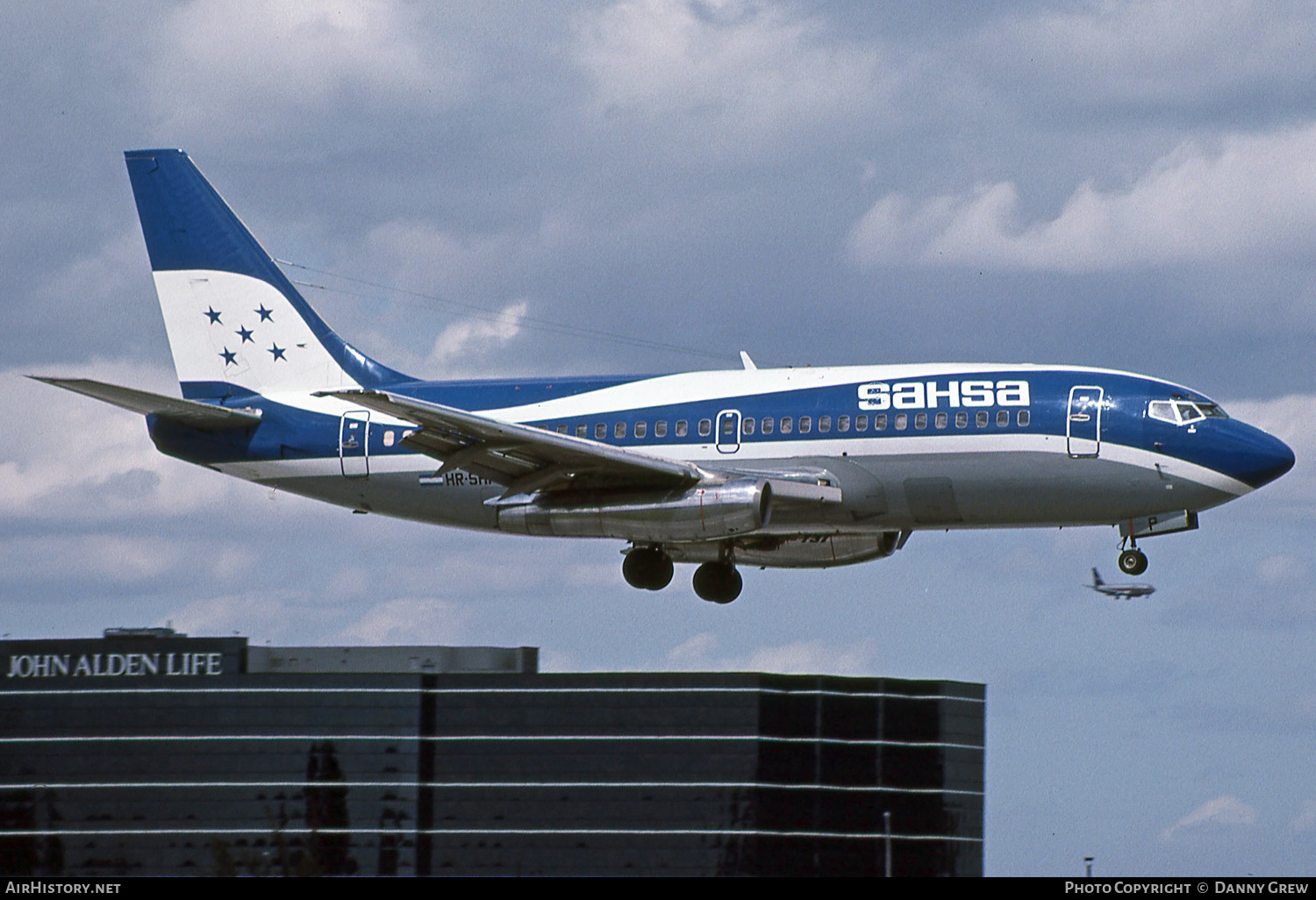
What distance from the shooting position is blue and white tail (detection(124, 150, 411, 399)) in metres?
63.3

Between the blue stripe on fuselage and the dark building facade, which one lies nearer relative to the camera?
the blue stripe on fuselage

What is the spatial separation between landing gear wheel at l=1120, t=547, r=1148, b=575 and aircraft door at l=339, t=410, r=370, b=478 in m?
22.6

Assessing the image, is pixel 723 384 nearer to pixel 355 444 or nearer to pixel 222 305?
pixel 355 444

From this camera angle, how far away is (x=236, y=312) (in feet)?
211

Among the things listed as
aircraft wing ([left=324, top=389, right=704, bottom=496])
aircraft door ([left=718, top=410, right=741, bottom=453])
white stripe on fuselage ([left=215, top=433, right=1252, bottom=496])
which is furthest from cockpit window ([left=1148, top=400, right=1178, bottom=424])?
aircraft wing ([left=324, top=389, right=704, bottom=496])

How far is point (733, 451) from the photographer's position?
5441cm

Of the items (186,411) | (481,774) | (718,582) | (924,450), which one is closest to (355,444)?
(186,411)

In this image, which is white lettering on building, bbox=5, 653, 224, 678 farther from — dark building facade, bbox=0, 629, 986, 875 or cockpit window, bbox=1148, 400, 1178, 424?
cockpit window, bbox=1148, 400, 1178, 424

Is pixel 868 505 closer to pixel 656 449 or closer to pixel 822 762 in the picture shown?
pixel 656 449

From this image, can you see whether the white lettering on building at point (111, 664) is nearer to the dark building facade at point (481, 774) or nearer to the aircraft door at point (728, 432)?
the dark building facade at point (481, 774)

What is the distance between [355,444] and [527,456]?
25.3 feet

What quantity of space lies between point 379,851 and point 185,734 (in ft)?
46.7

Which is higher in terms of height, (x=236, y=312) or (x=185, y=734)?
(x=236, y=312)
